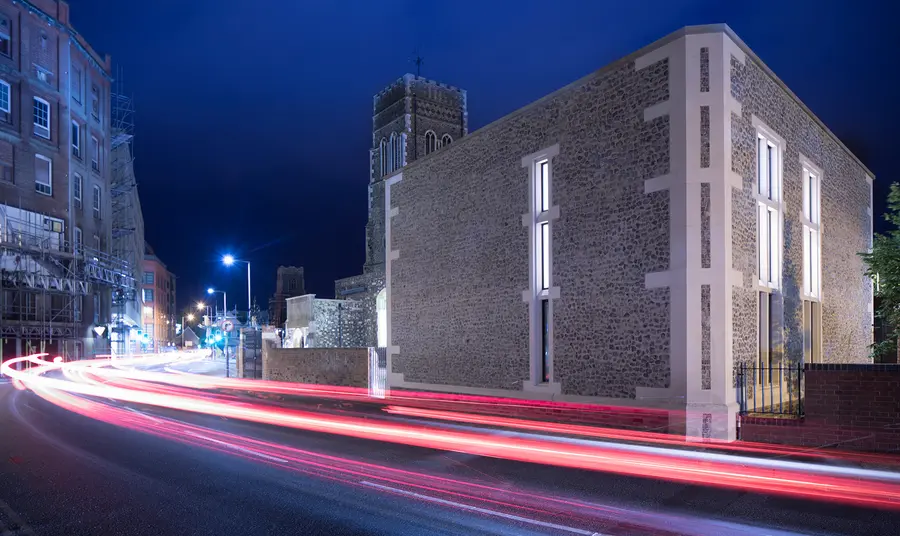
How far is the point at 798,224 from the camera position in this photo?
1794cm

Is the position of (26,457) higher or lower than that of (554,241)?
lower

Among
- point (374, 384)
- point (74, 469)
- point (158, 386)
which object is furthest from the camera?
point (158, 386)

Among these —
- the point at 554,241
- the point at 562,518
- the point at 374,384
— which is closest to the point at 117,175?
the point at 374,384

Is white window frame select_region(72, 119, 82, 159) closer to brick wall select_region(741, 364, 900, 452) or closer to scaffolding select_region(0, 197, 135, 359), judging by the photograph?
scaffolding select_region(0, 197, 135, 359)

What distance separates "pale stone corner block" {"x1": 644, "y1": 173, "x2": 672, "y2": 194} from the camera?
47.0 feet

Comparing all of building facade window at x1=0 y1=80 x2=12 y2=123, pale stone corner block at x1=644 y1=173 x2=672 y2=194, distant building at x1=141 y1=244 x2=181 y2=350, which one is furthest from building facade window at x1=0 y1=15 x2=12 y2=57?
distant building at x1=141 y1=244 x2=181 y2=350

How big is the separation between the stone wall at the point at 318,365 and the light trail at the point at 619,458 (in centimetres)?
500

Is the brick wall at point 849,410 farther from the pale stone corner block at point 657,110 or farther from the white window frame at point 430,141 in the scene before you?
the white window frame at point 430,141

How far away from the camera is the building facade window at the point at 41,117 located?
1526 inches

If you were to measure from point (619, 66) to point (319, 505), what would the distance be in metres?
12.8

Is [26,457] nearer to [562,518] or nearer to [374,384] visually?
[562,518]

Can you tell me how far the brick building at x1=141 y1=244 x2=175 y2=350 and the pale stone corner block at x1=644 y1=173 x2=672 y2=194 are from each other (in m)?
78.1

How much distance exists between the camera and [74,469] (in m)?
10.1

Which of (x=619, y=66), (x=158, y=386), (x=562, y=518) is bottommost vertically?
(x=158, y=386)
